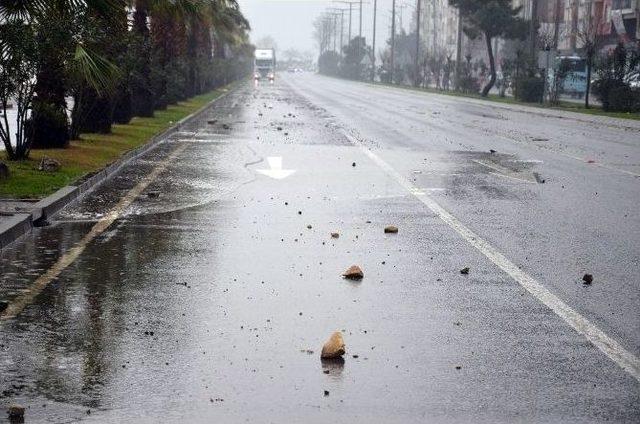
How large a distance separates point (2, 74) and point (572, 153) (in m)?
12.5

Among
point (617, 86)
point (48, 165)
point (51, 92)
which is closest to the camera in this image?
point (48, 165)

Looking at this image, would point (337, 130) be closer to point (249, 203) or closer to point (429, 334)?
point (249, 203)

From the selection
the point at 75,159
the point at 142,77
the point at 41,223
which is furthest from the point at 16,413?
the point at 142,77

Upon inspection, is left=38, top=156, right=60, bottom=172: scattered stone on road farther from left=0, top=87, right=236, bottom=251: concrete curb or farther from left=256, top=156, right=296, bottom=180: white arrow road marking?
left=256, top=156, right=296, bottom=180: white arrow road marking

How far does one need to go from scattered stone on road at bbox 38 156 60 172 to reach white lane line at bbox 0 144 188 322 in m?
1.23

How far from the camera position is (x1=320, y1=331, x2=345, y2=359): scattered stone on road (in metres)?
7.26

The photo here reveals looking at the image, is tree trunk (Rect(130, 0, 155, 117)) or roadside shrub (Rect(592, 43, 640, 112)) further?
roadside shrub (Rect(592, 43, 640, 112))

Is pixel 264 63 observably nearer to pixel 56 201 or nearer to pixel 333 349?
pixel 56 201

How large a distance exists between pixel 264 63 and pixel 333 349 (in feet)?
396

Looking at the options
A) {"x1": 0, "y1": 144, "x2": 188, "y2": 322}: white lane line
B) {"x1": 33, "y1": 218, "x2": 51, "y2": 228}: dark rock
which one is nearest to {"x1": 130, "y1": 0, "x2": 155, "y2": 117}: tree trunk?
{"x1": 0, "y1": 144, "x2": 188, "y2": 322}: white lane line

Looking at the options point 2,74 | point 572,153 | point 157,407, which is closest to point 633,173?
point 572,153

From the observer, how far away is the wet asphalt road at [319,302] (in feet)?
21.1

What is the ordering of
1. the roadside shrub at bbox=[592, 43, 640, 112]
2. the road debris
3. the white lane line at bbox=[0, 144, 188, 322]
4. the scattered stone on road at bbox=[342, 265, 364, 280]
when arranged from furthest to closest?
the roadside shrub at bbox=[592, 43, 640, 112] → the scattered stone on road at bbox=[342, 265, 364, 280] → the white lane line at bbox=[0, 144, 188, 322] → the road debris

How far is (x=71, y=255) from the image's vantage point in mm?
11023
